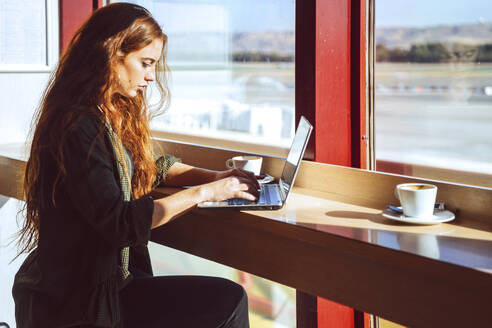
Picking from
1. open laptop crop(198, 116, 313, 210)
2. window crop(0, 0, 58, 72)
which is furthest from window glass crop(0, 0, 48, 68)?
open laptop crop(198, 116, 313, 210)

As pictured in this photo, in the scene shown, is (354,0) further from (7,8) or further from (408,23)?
(7,8)

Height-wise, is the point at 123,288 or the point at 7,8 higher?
the point at 7,8

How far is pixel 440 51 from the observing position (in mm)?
1817

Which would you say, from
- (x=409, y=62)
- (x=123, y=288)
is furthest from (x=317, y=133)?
(x=123, y=288)

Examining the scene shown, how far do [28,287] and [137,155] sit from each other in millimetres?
478

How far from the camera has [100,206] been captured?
1329mm

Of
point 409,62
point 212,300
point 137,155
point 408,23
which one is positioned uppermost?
point 408,23

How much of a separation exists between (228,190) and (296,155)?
0.25 m

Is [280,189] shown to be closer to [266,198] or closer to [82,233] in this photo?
[266,198]

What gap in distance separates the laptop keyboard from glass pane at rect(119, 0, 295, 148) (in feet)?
1.52

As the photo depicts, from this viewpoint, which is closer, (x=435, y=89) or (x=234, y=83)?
(x=435, y=89)

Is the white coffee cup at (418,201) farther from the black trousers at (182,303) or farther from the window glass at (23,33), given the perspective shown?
the window glass at (23,33)

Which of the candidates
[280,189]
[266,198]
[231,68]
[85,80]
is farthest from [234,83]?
[85,80]

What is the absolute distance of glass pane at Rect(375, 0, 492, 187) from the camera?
5.70 feet
